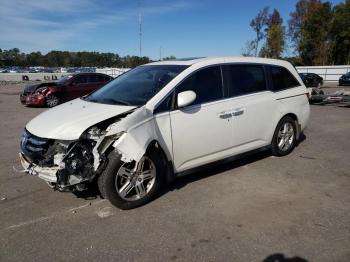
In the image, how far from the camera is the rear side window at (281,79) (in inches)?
250

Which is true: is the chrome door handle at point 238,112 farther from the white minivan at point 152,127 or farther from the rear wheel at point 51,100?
the rear wheel at point 51,100

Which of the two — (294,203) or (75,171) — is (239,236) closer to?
(294,203)

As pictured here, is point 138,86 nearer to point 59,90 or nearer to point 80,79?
point 59,90

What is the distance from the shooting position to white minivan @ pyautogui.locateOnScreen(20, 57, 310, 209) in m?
4.19

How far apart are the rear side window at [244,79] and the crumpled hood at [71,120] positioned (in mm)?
1709

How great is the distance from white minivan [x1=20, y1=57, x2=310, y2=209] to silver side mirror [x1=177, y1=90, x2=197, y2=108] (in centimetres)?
1

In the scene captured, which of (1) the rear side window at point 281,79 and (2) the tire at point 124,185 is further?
(1) the rear side window at point 281,79

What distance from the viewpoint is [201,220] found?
13.5 ft

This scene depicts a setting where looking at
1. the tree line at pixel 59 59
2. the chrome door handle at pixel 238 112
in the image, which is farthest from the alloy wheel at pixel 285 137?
the tree line at pixel 59 59

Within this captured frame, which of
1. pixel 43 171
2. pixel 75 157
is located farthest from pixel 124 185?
pixel 43 171

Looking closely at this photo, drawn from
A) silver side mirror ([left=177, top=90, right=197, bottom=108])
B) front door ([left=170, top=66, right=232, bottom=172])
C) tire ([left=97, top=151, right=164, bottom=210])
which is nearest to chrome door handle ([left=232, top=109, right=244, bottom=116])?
front door ([left=170, top=66, right=232, bottom=172])

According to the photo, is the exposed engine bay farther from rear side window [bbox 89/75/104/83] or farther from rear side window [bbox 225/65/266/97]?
rear side window [bbox 89/75/104/83]

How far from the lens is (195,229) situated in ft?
12.9

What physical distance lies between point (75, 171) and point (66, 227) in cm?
62
